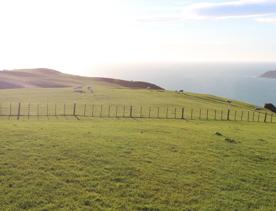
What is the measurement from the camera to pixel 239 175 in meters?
20.4

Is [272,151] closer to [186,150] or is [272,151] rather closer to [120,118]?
[186,150]

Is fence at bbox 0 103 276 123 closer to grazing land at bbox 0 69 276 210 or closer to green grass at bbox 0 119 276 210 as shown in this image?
grazing land at bbox 0 69 276 210

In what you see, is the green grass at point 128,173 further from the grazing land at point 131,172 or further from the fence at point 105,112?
the fence at point 105,112

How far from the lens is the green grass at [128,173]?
16.1m

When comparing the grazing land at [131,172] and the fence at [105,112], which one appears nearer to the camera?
the grazing land at [131,172]

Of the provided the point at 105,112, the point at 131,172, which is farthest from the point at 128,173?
the point at 105,112

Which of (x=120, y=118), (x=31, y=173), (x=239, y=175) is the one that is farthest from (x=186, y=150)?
(x=120, y=118)

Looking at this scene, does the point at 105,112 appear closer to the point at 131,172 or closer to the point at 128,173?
the point at 131,172

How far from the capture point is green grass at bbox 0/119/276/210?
16125 mm

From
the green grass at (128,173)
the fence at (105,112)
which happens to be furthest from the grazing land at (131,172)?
the fence at (105,112)

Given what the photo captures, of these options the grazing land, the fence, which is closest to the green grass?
the grazing land

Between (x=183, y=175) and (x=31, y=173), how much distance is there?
7.72 m

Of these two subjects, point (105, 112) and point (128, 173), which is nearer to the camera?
point (128, 173)

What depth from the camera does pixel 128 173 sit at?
19.2 metres
